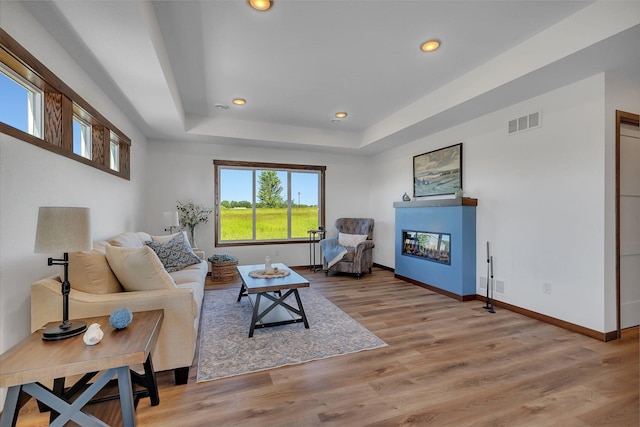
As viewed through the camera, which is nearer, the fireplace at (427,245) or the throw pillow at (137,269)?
the throw pillow at (137,269)

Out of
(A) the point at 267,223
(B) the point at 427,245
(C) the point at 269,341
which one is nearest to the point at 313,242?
(A) the point at 267,223

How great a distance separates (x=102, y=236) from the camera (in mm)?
3131

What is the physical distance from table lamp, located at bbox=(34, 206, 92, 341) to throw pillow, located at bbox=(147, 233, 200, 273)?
6.08ft

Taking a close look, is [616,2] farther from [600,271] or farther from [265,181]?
[265,181]

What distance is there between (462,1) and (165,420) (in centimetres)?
341

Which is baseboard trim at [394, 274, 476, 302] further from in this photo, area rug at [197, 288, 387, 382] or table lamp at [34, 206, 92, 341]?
table lamp at [34, 206, 92, 341]

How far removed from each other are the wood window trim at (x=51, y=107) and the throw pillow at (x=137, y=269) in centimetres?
92

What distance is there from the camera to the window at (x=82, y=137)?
108 inches

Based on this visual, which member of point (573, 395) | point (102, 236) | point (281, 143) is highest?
point (281, 143)

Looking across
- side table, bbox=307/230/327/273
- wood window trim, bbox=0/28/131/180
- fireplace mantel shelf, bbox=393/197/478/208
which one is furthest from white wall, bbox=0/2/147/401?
fireplace mantel shelf, bbox=393/197/478/208

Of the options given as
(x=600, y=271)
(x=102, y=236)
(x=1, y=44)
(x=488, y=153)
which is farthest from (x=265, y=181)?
(x=600, y=271)

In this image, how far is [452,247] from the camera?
4023 mm

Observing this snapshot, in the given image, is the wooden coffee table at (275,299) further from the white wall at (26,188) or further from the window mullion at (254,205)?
the window mullion at (254,205)

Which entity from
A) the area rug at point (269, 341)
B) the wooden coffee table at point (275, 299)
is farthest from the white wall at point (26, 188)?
the wooden coffee table at point (275, 299)
